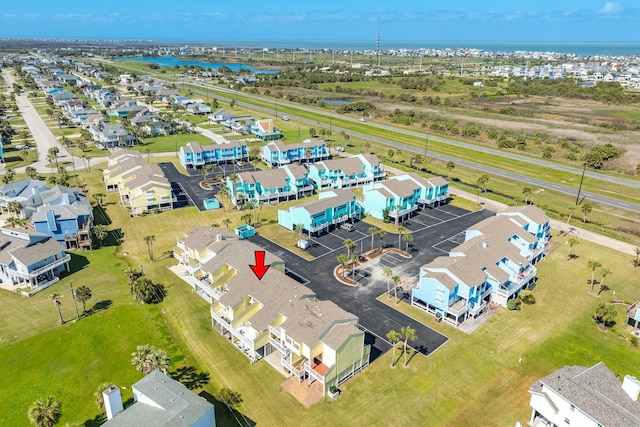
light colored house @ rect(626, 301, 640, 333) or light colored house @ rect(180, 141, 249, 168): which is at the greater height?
light colored house @ rect(180, 141, 249, 168)

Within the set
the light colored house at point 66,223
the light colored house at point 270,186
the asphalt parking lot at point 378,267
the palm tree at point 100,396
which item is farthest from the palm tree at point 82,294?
the light colored house at point 270,186

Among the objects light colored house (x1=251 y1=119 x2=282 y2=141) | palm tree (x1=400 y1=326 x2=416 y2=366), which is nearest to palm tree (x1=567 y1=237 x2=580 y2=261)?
palm tree (x1=400 y1=326 x2=416 y2=366)

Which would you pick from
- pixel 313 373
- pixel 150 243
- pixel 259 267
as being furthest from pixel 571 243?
pixel 150 243

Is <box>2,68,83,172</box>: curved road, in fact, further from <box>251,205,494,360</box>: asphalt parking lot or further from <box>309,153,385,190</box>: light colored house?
<box>251,205,494,360</box>: asphalt parking lot

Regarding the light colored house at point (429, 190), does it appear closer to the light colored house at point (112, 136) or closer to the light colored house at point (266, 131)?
the light colored house at point (266, 131)

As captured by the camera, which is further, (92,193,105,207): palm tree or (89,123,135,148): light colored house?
(89,123,135,148): light colored house

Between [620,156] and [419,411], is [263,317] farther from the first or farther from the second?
[620,156]
